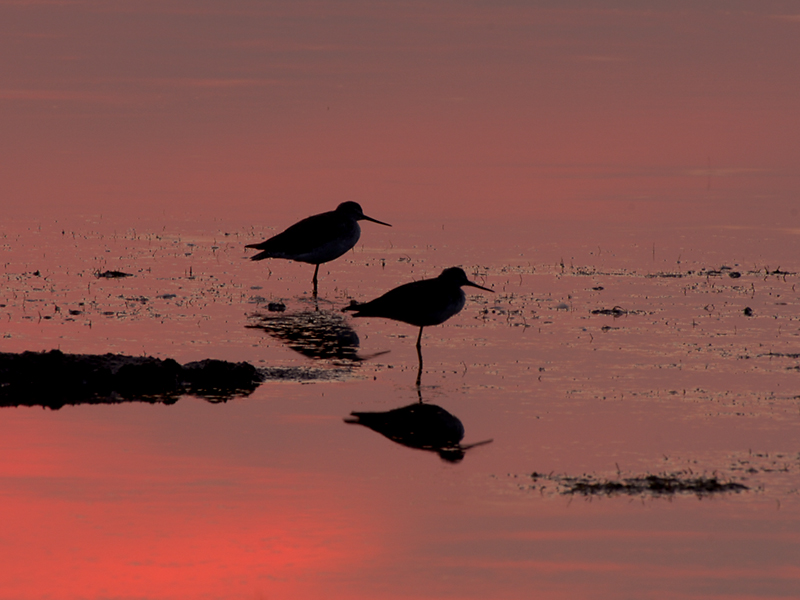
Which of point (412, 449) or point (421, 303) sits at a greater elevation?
point (421, 303)

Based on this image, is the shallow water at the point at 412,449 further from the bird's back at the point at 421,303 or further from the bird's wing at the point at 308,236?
the bird's wing at the point at 308,236

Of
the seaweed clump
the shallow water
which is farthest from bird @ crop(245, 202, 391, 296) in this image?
the seaweed clump

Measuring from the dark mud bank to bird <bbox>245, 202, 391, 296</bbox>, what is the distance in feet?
26.5

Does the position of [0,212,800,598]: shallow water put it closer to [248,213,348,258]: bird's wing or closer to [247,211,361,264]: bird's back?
[247,211,361,264]: bird's back

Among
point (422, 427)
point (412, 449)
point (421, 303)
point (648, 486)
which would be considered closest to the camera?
point (648, 486)

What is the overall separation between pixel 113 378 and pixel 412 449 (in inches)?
144

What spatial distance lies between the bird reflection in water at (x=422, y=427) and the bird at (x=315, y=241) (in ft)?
30.1

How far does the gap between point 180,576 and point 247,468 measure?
7.79 feet

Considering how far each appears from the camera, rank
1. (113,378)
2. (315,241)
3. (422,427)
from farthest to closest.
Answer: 1. (315,241)
2. (113,378)
3. (422,427)

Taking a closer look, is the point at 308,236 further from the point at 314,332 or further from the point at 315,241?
the point at 314,332

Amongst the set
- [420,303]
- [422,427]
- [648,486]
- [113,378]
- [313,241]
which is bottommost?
[648,486]

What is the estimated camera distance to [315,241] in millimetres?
22016

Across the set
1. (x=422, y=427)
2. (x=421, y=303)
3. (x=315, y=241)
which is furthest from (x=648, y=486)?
(x=315, y=241)

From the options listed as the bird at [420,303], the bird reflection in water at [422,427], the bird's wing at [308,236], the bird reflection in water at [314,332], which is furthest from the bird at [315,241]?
the bird reflection in water at [422,427]
